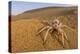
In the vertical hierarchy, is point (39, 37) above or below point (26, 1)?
below

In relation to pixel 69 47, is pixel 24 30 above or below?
above

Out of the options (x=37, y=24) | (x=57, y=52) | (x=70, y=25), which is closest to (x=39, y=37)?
(x=37, y=24)

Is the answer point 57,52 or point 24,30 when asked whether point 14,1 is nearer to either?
point 24,30

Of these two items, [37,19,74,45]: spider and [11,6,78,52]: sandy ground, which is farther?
[37,19,74,45]: spider

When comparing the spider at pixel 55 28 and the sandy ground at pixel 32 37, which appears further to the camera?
the spider at pixel 55 28

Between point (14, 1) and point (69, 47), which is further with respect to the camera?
point (69, 47)

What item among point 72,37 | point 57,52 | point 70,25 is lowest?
point 57,52

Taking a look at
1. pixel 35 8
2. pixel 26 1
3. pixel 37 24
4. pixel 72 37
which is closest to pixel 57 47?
Result: pixel 72 37

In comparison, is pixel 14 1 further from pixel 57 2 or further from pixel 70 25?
pixel 70 25

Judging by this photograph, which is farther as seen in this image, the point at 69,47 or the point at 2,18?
the point at 69,47
